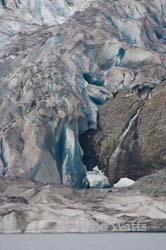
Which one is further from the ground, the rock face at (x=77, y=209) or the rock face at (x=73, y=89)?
the rock face at (x=73, y=89)

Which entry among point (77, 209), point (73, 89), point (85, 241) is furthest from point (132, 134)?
point (85, 241)

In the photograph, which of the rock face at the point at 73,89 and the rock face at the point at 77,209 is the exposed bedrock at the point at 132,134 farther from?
the rock face at the point at 77,209

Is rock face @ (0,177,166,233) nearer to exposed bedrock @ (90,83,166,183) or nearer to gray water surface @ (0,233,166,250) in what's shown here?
gray water surface @ (0,233,166,250)

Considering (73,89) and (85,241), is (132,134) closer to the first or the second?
(73,89)

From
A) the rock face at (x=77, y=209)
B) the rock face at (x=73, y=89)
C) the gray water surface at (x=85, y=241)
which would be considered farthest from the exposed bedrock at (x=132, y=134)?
the gray water surface at (x=85, y=241)

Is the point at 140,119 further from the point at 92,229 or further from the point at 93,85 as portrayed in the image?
the point at 92,229

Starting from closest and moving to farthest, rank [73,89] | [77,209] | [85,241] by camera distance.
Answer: [85,241], [77,209], [73,89]

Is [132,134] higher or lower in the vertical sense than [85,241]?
lower
